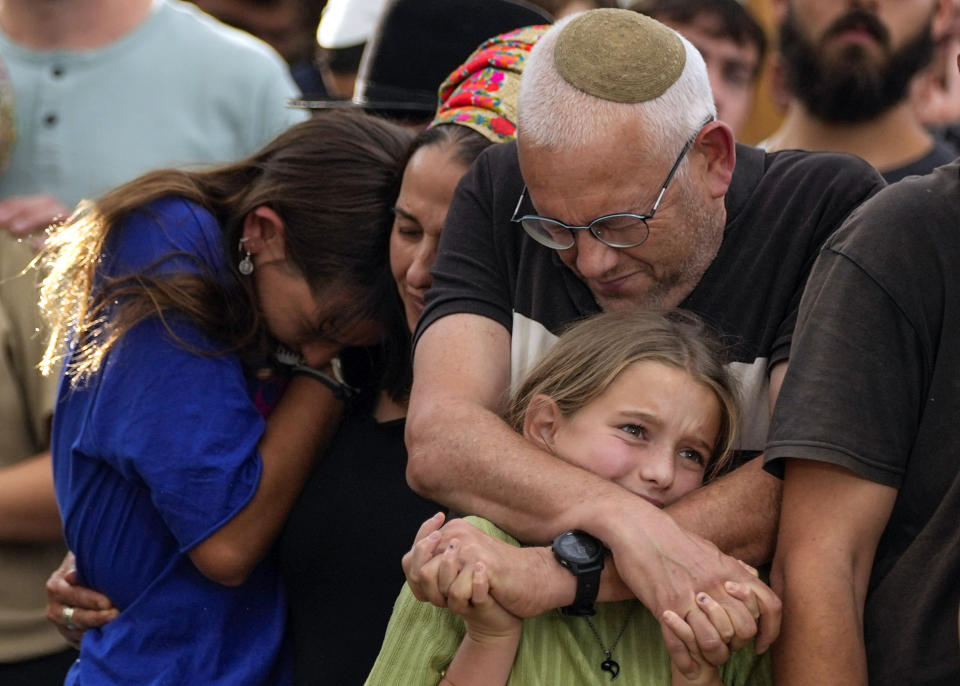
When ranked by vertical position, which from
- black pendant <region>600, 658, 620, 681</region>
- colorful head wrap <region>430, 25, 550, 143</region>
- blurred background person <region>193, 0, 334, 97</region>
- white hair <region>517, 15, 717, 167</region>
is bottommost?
blurred background person <region>193, 0, 334, 97</region>

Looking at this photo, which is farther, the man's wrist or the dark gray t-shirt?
the man's wrist

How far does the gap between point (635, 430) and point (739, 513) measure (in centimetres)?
23

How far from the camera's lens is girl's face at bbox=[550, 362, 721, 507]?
8.20 feet

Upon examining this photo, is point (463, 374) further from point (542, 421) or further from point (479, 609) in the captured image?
point (479, 609)

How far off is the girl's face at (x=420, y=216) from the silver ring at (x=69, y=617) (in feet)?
3.11

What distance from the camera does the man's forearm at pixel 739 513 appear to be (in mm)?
2416

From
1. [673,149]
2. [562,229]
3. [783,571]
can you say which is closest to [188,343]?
[562,229]

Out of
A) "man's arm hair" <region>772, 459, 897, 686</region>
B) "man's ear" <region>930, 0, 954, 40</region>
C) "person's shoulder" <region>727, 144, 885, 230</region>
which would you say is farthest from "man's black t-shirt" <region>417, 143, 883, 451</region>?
"man's ear" <region>930, 0, 954, 40</region>

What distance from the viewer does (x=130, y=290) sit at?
3.04 meters

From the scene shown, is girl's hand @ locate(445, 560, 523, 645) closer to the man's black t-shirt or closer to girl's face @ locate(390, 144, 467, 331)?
the man's black t-shirt

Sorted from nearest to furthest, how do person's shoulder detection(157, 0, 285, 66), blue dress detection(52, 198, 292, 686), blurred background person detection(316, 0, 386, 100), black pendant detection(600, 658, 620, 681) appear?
1. black pendant detection(600, 658, 620, 681)
2. blue dress detection(52, 198, 292, 686)
3. person's shoulder detection(157, 0, 285, 66)
4. blurred background person detection(316, 0, 386, 100)

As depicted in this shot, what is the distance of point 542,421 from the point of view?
2.61 m

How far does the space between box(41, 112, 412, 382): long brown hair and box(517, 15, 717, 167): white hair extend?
0.65 m

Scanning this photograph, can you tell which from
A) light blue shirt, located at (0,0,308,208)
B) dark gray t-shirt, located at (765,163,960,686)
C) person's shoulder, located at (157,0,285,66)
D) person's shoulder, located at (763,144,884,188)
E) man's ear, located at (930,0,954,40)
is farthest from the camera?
man's ear, located at (930,0,954,40)
